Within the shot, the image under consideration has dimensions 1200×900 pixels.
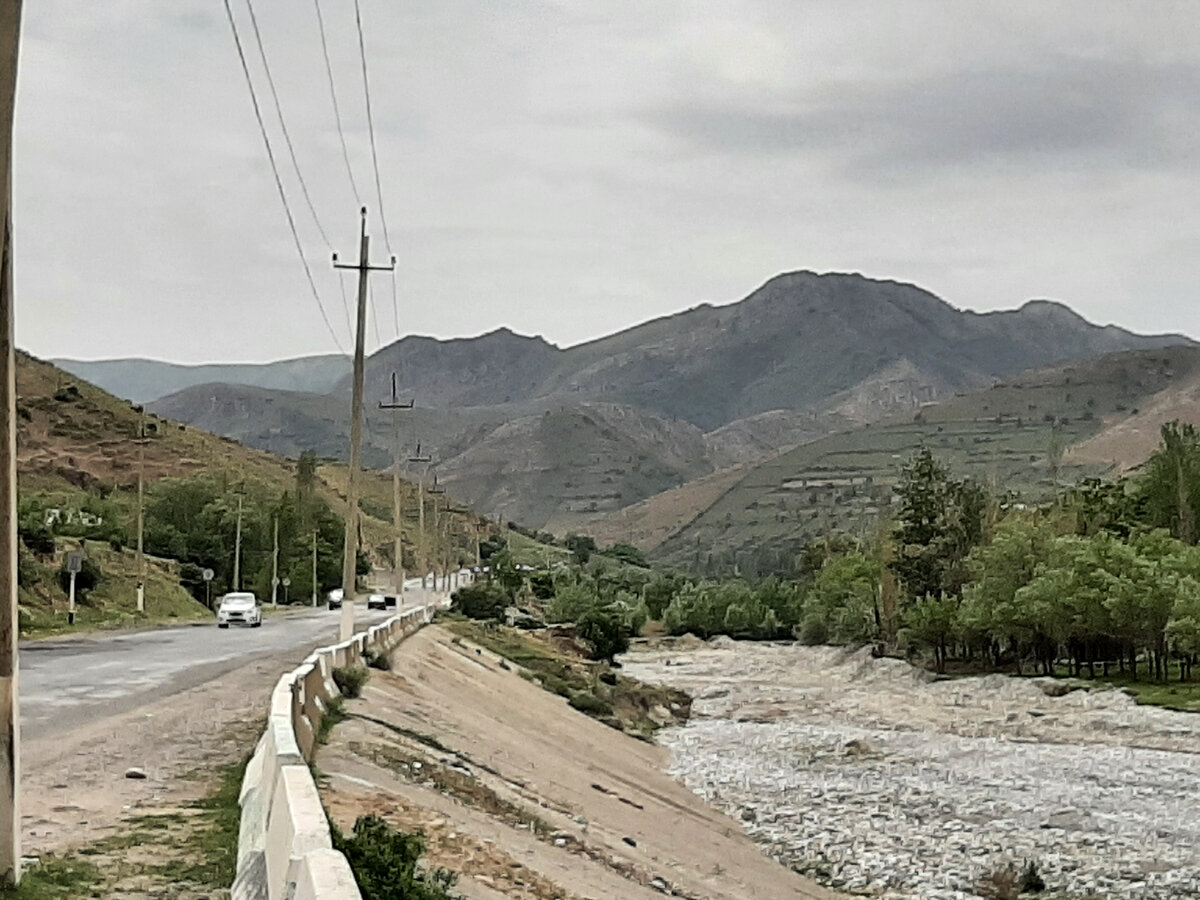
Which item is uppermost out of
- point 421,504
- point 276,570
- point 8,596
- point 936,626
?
point 421,504

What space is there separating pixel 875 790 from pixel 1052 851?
11353 millimetres

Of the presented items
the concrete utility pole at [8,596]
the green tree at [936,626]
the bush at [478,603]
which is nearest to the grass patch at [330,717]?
the concrete utility pole at [8,596]

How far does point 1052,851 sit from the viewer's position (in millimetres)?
37438

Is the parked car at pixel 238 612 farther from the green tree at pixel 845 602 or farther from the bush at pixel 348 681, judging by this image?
the green tree at pixel 845 602

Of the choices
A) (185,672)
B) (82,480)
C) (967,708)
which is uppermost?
(82,480)

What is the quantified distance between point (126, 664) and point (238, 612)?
88.1 feet

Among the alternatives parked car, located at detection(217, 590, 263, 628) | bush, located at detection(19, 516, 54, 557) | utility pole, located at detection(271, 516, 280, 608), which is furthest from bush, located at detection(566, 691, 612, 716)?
utility pole, located at detection(271, 516, 280, 608)

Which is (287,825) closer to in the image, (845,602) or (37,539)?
(37,539)

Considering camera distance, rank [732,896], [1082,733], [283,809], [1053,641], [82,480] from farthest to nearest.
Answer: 1. [82,480]
2. [1053,641]
3. [1082,733]
4. [732,896]
5. [283,809]

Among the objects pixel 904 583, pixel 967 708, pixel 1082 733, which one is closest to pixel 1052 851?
pixel 1082 733

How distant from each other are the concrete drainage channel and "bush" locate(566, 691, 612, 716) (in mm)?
37076

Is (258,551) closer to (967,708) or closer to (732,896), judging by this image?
(967,708)

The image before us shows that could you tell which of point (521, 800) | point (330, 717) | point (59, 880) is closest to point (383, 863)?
point (59, 880)

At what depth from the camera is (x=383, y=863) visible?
1329 centimetres
